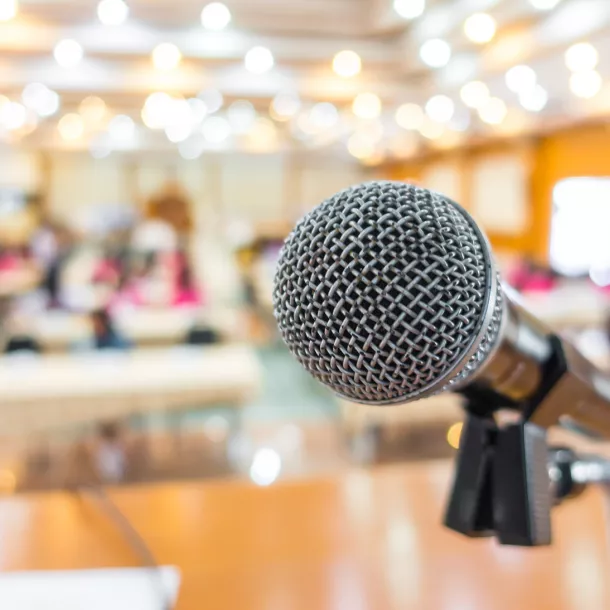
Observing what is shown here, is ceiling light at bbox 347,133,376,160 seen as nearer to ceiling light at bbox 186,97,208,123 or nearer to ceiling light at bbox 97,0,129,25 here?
ceiling light at bbox 186,97,208,123

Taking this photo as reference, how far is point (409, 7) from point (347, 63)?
1429 mm

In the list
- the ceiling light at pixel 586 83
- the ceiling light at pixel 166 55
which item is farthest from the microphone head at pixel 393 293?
the ceiling light at pixel 586 83

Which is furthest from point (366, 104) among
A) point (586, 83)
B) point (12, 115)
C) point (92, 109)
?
point (12, 115)

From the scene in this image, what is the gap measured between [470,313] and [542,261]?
893cm

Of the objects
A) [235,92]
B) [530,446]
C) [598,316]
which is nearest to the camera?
[530,446]

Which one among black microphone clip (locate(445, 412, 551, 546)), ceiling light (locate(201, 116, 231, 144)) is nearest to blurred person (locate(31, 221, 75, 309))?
ceiling light (locate(201, 116, 231, 144))

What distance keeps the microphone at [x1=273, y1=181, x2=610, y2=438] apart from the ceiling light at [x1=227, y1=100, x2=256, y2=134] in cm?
681

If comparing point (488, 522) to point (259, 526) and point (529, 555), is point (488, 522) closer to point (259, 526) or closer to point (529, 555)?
point (529, 555)

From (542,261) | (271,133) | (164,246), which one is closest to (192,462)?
(164,246)

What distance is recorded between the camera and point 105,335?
15.0 ft

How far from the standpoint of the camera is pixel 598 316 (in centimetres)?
562

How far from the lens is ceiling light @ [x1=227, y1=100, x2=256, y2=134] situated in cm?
737

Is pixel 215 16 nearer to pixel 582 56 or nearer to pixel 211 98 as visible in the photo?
pixel 211 98

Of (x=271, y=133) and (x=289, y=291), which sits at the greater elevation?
(x=271, y=133)
